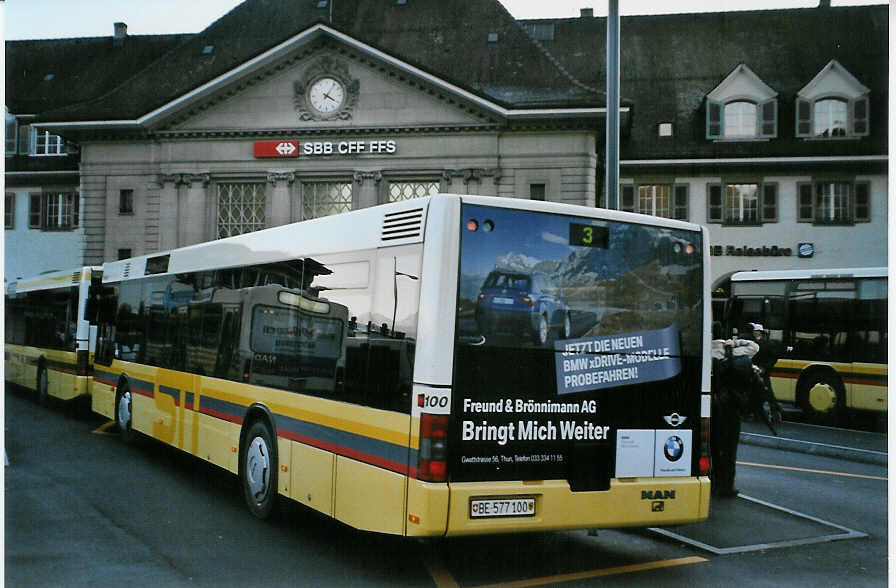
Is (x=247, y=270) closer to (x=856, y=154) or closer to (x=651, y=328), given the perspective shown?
(x=651, y=328)

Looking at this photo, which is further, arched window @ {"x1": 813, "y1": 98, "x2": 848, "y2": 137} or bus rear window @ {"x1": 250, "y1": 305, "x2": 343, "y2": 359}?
arched window @ {"x1": 813, "y1": 98, "x2": 848, "y2": 137}

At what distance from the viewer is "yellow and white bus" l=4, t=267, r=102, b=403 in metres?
17.8

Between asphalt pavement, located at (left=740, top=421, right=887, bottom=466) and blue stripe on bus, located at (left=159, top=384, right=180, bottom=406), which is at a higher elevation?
blue stripe on bus, located at (left=159, top=384, right=180, bottom=406)

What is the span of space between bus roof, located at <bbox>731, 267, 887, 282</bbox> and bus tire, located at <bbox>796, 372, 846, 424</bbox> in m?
1.93

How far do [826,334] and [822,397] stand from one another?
1.21m

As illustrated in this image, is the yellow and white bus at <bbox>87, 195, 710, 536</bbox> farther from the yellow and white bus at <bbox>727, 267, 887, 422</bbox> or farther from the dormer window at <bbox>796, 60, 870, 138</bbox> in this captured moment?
the dormer window at <bbox>796, 60, 870, 138</bbox>

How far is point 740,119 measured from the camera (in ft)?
138

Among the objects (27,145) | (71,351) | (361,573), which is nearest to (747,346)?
(361,573)

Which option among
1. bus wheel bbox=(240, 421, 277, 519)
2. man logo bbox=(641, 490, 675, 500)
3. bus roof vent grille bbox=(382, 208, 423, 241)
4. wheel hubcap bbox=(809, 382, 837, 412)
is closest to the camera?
bus roof vent grille bbox=(382, 208, 423, 241)

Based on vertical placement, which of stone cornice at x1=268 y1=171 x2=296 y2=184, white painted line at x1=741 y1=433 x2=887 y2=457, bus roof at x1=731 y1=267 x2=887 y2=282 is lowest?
white painted line at x1=741 y1=433 x2=887 y2=457

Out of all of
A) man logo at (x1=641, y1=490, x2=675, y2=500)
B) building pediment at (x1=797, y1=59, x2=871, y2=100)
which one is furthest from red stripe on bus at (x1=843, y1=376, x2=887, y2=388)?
building pediment at (x1=797, y1=59, x2=871, y2=100)

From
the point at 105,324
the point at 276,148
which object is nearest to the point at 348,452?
the point at 105,324

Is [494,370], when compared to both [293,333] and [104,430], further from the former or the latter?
[104,430]

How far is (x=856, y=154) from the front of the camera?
1506 inches
